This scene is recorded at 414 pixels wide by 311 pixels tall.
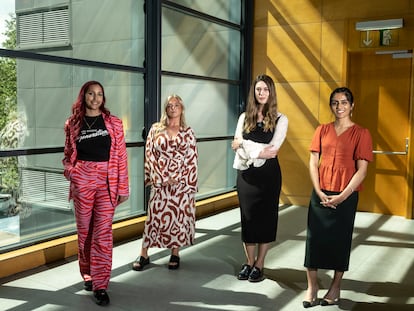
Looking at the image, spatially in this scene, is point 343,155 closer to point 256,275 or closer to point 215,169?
point 256,275

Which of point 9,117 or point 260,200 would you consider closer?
point 260,200

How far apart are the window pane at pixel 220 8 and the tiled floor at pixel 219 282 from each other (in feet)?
10.8

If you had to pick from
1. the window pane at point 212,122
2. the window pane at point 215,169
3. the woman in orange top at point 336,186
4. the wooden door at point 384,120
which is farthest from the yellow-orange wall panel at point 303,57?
the woman in orange top at point 336,186

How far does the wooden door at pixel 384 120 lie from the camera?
22.8 ft

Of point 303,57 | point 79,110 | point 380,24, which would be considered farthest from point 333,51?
point 79,110

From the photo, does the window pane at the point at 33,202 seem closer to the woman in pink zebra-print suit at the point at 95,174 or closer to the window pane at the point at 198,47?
the woman in pink zebra-print suit at the point at 95,174

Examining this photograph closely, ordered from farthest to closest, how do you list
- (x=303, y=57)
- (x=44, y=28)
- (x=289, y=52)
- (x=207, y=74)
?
(x=289, y=52) → (x=303, y=57) → (x=207, y=74) → (x=44, y=28)

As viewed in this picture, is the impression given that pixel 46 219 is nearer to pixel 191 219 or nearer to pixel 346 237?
pixel 191 219

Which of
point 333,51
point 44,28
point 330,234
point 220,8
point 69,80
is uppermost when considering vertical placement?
point 220,8

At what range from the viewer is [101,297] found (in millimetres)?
3604

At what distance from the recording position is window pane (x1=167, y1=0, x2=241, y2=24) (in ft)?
22.8

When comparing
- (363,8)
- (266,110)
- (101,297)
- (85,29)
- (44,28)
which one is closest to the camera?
(101,297)

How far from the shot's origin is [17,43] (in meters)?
4.48

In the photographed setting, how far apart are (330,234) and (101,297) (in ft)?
5.56
